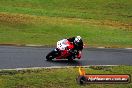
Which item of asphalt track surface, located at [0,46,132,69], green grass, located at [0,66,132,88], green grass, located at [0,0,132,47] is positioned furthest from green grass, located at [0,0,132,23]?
green grass, located at [0,66,132,88]

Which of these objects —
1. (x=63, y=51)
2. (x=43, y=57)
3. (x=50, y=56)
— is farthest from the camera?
(x=43, y=57)

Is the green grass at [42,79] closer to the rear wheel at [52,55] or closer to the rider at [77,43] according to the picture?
the rider at [77,43]

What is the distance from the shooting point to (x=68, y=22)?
143 feet

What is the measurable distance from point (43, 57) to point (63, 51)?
1500 millimetres

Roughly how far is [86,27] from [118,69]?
20.9 metres

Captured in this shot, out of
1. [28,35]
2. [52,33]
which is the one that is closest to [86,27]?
[52,33]

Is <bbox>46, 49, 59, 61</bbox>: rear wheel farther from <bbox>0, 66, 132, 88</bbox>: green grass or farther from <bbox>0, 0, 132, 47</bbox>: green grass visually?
<bbox>0, 0, 132, 47</bbox>: green grass

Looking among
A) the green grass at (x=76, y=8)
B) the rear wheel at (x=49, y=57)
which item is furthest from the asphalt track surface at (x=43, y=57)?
the green grass at (x=76, y=8)

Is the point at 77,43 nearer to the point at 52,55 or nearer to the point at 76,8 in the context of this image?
the point at 52,55

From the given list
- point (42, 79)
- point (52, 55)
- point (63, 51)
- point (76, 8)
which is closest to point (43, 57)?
point (52, 55)

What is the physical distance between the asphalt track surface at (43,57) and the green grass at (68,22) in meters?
3.62

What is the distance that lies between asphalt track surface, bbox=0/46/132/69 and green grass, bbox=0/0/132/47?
3619 mm

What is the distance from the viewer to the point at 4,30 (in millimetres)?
35781

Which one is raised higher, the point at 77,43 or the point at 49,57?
the point at 77,43
